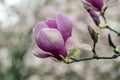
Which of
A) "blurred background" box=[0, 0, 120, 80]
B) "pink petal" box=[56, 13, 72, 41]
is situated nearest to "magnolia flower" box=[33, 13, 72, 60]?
"pink petal" box=[56, 13, 72, 41]

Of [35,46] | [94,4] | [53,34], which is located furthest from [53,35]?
[35,46]

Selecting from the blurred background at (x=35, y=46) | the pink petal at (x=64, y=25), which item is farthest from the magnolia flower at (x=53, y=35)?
the blurred background at (x=35, y=46)

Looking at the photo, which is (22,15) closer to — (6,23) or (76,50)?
(6,23)

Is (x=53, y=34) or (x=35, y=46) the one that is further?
(x=35, y=46)

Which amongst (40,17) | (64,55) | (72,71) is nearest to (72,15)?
(40,17)

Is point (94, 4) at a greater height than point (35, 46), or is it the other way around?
point (94, 4)

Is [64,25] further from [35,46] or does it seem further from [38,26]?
[35,46]

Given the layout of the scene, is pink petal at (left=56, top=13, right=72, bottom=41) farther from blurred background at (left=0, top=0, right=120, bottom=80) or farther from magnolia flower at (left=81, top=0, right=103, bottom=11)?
blurred background at (left=0, top=0, right=120, bottom=80)

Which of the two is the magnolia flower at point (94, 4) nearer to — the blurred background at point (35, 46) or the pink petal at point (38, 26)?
the pink petal at point (38, 26)
